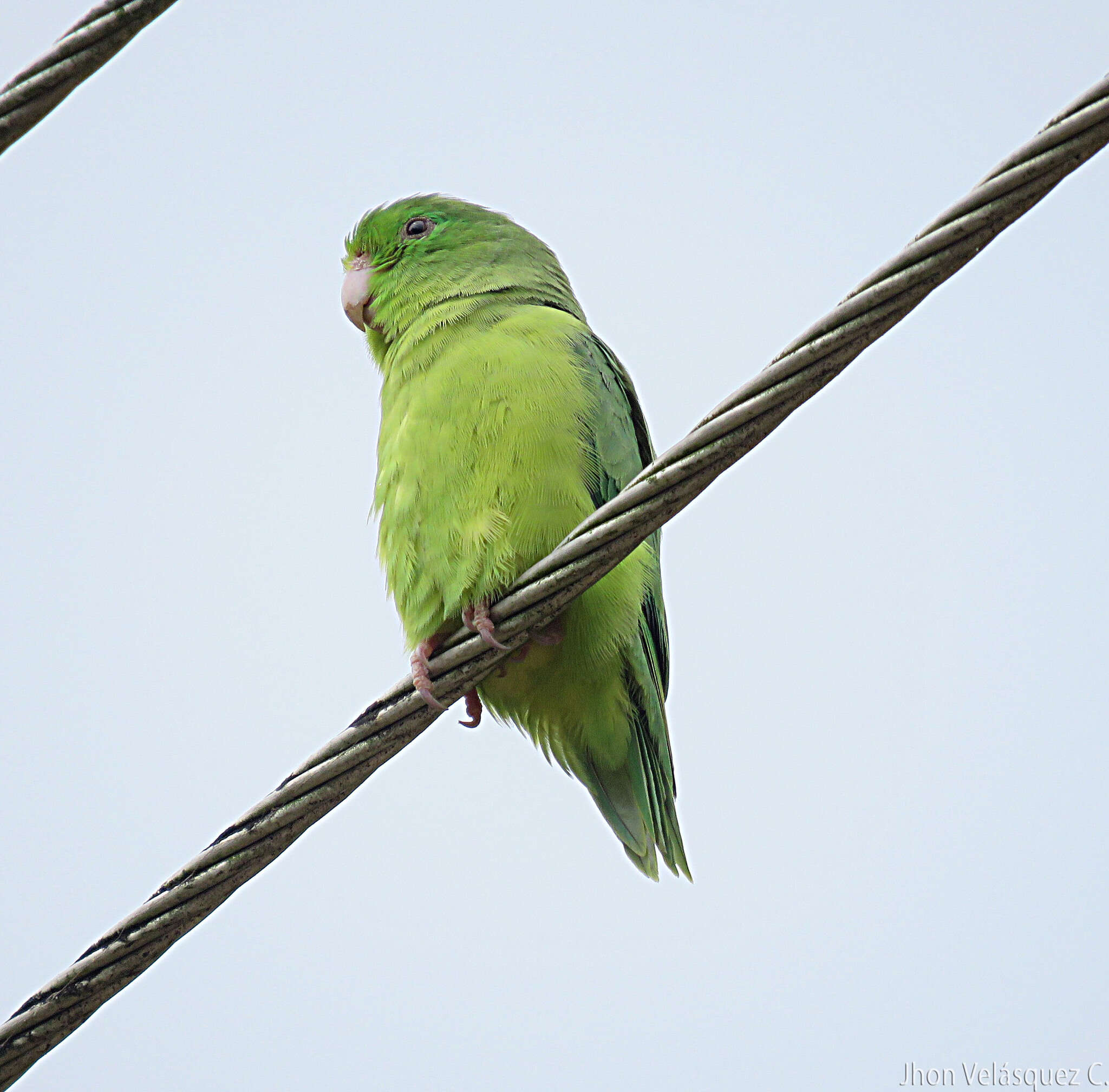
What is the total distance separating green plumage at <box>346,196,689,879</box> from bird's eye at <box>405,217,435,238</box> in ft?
1.45

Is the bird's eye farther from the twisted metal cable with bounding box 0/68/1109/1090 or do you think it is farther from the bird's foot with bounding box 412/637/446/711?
the twisted metal cable with bounding box 0/68/1109/1090

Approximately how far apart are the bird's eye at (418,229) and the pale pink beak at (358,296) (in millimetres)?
187

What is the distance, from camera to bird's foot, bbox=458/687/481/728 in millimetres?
3654

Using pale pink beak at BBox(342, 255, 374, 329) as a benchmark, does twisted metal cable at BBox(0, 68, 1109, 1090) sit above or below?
below

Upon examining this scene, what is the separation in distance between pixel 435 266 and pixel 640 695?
1703 mm

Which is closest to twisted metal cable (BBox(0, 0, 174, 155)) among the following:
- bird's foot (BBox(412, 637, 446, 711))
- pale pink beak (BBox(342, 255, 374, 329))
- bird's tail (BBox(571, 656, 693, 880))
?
bird's foot (BBox(412, 637, 446, 711))

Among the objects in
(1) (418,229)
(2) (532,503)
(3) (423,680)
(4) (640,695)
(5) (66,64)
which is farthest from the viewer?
(1) (418,229)

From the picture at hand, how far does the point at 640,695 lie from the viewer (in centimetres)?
353

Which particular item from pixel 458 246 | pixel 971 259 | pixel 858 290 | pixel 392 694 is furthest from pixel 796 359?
pixel 458 246

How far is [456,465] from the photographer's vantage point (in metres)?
3.30

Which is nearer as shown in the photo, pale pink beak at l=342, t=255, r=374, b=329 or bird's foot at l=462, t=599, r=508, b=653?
bird's foot at l=462, t=599, r=508, b=653

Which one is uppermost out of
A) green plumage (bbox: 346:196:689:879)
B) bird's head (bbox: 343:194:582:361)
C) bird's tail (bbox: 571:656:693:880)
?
bird's head (bbox: 343:194:582:361)

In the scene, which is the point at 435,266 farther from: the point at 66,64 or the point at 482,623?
the point at 66,64

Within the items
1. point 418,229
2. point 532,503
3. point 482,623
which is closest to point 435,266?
point 418,229
